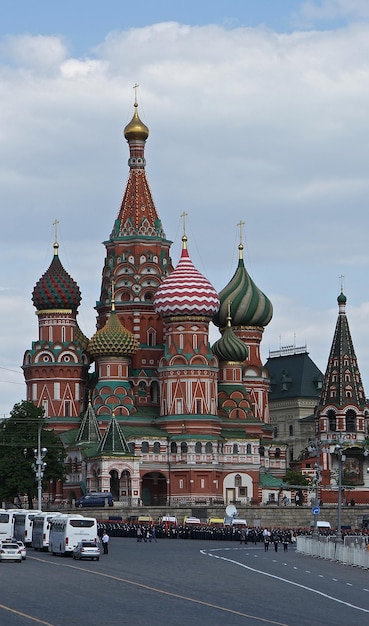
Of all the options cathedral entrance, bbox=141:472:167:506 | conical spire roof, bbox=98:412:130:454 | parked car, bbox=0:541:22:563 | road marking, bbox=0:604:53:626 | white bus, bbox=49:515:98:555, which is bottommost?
road marking, bbox=0:604:53:626

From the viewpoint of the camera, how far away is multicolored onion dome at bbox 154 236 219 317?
129 meters

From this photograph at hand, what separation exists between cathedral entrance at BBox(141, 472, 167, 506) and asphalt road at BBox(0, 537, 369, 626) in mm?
50829

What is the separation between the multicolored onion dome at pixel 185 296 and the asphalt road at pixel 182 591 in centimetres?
5273

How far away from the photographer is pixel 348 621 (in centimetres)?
4269

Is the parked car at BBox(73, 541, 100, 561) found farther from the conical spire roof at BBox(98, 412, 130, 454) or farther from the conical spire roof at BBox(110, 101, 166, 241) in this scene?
the conical spire roof at BBox(110, 101, 166, 241)

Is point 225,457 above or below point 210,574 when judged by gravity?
above

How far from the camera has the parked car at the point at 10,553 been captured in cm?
6814

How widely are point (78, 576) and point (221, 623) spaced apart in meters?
17.4

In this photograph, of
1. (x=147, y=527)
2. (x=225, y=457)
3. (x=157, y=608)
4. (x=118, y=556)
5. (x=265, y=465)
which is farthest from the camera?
(x=265, y=465)

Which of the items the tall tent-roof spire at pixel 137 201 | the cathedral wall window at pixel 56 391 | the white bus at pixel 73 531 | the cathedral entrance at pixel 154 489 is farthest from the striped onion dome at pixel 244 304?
the white bus at pixel 73 531

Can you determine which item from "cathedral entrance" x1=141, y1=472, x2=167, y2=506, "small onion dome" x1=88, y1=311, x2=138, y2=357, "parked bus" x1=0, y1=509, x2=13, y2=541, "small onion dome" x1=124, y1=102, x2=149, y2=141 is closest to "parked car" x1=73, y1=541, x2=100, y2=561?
"parked bus" x1=0, y1=509, x2=13, y2=541

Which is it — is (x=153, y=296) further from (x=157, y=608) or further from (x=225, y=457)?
(x=157, y=608)

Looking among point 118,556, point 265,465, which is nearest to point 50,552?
point 118,556

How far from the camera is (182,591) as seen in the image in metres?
52.1
